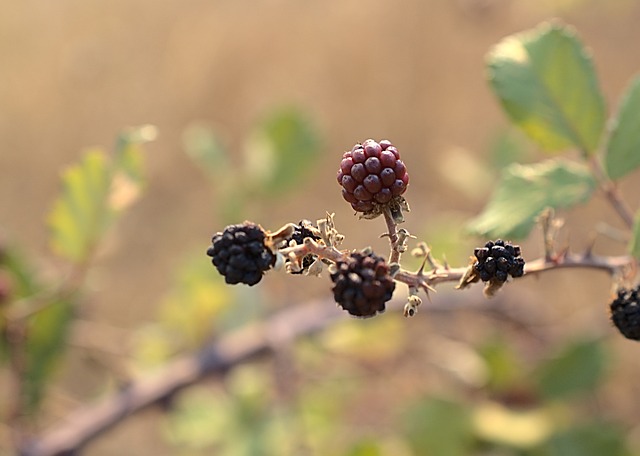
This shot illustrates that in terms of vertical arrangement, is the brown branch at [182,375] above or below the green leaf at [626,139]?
above

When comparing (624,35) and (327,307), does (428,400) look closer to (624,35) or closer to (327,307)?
(327,307)

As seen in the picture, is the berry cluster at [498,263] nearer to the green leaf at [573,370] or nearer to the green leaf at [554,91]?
the green leaf at [554,91]

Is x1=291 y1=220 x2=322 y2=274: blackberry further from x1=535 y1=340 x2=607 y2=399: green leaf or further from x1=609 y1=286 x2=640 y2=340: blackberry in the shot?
A: x1=535 y1=340 x2=607 y2=399: green leaf

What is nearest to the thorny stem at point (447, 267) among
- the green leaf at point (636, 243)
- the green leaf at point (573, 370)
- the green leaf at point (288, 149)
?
the green leaf at point (636, 243)

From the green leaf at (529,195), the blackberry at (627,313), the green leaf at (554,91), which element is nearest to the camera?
the blackberry at (627,313)

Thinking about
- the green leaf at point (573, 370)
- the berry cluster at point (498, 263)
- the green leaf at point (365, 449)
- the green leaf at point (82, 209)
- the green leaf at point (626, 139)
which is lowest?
the berry cluster at point (498, 263)

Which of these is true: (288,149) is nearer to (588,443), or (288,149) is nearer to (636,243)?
(588,443)

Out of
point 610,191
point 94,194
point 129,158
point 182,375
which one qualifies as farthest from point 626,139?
point 182,375
